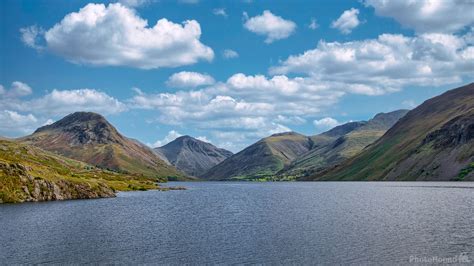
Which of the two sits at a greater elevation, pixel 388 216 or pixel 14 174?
pixel 14 174

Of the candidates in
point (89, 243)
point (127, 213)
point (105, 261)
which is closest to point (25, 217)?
point (127, 213)

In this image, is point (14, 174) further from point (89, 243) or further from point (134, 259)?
point (134, 259)

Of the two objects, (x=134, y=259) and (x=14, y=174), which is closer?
(x=134, y=259)

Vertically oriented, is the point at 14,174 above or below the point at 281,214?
above

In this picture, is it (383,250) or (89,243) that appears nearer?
(383,250)

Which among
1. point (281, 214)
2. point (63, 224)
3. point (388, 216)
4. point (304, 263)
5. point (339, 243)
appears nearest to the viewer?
point (304, 263)

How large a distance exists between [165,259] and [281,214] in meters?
61.2

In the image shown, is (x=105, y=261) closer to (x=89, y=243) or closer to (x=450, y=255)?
(x=89, y=243)

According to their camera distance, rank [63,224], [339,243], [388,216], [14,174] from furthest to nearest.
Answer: [14,174]
[388,216]
[63,224]
[339,243]

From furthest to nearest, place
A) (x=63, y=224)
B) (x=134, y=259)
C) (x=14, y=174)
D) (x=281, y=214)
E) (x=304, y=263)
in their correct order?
(x=14, y=174) → (x=281, y=214) → (x=63, y=224) → (x=134, y=259) → (x=304, y=263)

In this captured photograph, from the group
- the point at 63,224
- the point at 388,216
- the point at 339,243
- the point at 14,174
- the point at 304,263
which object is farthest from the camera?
the point at 14,174

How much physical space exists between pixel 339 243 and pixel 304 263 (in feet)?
49.3

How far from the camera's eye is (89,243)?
243 ft

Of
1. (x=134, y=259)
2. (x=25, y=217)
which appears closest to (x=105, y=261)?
(x=134, y=259)
